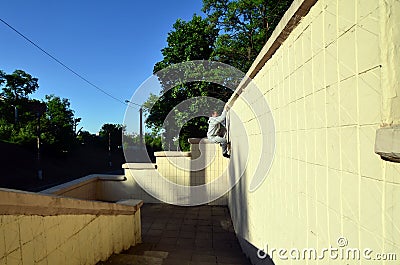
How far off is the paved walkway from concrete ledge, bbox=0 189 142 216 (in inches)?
55.0

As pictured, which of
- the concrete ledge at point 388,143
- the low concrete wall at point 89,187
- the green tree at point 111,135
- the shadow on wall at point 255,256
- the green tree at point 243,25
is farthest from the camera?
the green tree at point 111,135

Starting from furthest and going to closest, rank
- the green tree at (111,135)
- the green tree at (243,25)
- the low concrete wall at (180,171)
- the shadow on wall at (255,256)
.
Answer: the green tree at (111,135)
the green tree at (243,25)
the low concrete wall at (180,171)
the shadow on wall at (255,256)

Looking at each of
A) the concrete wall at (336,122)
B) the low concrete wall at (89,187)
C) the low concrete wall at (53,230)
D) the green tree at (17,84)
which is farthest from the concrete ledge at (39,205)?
the green tree at (17,84)

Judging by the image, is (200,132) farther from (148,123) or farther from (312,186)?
(312,186)

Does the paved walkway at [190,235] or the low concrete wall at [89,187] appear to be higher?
the low concrete wall at [89,187]

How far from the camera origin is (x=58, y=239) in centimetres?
192

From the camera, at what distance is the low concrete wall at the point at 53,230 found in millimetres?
1430

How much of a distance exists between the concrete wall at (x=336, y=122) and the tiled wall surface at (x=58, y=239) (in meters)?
1.81

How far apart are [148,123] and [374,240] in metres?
12.8

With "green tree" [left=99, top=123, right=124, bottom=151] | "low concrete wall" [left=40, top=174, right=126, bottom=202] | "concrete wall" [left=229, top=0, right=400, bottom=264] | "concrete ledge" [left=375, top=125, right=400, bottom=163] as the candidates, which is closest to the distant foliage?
"low concrete wall" [left=40, top=174, right=126, bottom=202]

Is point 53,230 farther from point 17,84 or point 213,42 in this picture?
point 17,84

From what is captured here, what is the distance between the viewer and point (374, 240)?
90cm

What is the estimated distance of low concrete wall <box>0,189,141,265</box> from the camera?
1.43 meters

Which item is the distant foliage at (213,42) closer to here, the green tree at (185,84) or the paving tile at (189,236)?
the green tree at (185,84)
